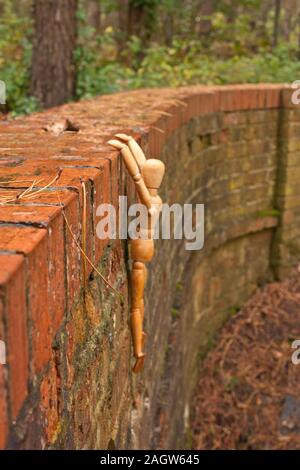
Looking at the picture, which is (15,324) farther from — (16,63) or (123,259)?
(16,63)

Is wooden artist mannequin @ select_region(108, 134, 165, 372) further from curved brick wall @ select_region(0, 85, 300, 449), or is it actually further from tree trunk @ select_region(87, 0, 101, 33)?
tree trunk @ select_region(87, 0, 101, 33)

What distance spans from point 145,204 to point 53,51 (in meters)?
5.80

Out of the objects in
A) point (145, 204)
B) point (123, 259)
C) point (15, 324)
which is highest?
point (15, 324)

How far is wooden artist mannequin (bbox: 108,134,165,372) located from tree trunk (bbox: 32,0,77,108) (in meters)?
5.58

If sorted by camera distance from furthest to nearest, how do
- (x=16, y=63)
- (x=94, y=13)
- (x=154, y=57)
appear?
(x=94, y=13) < (x=154, y=57) < (x=16, y=63)

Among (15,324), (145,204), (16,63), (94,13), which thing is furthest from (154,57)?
(15,324)

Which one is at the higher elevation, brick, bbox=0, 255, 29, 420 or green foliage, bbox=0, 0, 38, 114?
brick, bbox=0, 255, 29, 420

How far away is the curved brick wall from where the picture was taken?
1156 mm

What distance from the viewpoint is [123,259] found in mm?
2293

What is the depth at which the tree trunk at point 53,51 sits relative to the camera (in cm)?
732

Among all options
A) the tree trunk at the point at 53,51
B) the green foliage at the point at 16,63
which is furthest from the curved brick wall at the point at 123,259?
the green foliage at the point at 16,63

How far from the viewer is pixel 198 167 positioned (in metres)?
5.59

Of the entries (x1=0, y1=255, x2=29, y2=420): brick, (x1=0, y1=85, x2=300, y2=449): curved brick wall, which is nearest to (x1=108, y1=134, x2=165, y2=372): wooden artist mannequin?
(x1=0, y1=85, x2=300, y2=449): curved brick wall

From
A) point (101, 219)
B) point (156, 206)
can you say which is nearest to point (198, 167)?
point (156, 206)
